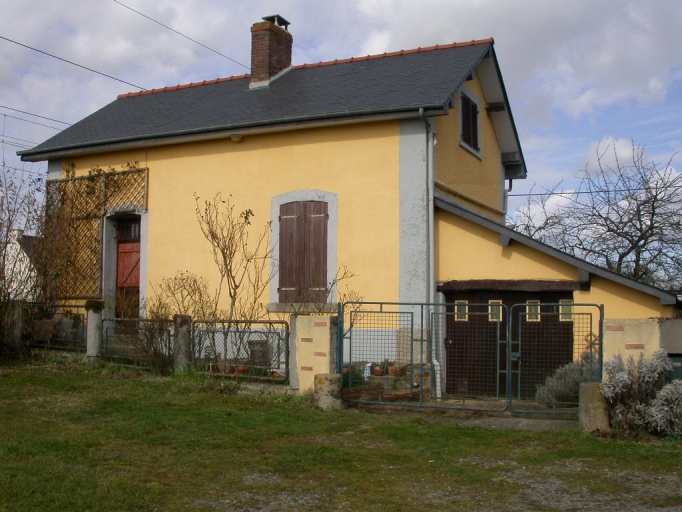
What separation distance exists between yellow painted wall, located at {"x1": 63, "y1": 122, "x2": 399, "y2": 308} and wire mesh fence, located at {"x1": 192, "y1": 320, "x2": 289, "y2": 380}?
7.36 ft

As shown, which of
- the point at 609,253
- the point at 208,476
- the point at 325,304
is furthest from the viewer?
the point at 609,253

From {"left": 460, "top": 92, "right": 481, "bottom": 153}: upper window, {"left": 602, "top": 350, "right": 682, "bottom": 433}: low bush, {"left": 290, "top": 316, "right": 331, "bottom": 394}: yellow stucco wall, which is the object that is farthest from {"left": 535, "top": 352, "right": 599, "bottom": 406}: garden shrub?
Result: {"left": 460, "top": 92, "right": 481, "bottom": 153}: upper window

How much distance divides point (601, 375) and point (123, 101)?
14.5 meters

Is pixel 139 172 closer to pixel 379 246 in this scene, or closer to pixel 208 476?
pixel 379 246

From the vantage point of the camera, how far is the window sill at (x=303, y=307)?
13.6 m

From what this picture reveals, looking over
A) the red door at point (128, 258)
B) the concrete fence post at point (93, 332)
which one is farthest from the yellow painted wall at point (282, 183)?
the concrete fence post at point (93, 332)

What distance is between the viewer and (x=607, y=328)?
9211mm

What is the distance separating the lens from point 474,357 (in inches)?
→ 480

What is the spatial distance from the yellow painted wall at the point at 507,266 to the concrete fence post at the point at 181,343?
4479mm

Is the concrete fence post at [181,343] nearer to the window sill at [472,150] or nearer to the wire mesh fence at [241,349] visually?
the wire mesh fence at [241,349]

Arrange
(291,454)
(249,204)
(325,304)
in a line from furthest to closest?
(249,204)
(325,304)
(291,454)

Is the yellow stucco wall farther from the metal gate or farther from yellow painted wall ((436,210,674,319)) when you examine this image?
yellow painted wall ((436,210,674,319))

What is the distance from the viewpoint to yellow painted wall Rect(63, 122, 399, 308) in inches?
528

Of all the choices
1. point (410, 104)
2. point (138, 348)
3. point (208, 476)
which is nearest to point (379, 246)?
point (410, 104)
